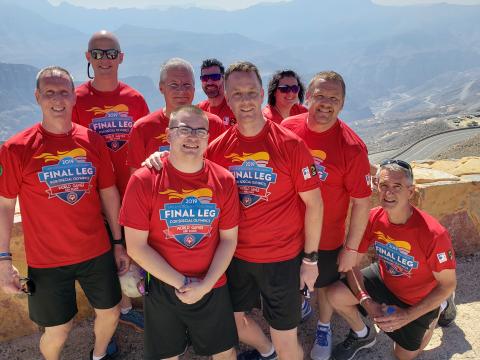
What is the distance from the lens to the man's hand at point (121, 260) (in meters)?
3.40

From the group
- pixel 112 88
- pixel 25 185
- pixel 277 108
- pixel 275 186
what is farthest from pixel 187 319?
pixel 277 108

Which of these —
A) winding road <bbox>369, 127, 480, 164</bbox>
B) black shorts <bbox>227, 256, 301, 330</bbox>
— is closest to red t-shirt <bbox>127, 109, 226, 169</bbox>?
black shorts <bbox>227, 256, 301, 330</bbox>

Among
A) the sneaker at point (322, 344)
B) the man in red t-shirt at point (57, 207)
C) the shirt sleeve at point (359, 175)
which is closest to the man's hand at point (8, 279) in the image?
the man in red t-shirt at point (57, 207)

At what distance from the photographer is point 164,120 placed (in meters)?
3.55

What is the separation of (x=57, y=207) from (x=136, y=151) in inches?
30.0

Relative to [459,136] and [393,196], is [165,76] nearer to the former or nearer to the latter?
[393,196]

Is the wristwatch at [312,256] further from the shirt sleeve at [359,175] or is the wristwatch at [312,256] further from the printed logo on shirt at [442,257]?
the printed logo on shirt at [442,257]

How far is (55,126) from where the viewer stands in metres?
3.11

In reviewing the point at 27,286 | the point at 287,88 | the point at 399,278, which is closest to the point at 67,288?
the point at 27,286

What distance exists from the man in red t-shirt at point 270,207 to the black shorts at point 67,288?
1004mm

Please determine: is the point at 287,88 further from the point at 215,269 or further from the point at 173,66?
the point at 215,269

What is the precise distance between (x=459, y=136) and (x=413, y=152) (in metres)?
7.03

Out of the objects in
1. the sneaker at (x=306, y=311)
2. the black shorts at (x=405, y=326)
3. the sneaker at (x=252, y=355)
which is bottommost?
the sneaker at (x=252, y=355)

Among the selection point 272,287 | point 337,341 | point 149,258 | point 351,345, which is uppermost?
point 149,258
